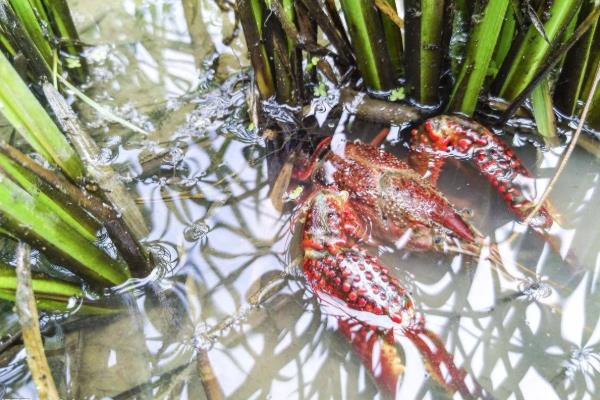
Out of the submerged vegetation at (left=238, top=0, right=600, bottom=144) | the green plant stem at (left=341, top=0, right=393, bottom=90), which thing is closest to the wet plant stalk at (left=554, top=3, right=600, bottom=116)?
the submerged vegetation at (left=238, top=0, right=600, bottom=144)

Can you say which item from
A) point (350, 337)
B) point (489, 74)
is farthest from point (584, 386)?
point (489, 74)

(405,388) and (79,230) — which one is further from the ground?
(79,230)

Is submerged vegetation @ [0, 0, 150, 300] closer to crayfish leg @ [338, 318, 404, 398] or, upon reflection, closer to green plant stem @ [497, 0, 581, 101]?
crayfish leg @ [338, 318, 404, 398]

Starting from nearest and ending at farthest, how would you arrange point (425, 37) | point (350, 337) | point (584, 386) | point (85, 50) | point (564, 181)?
point (584, 386)
point (350, 337)
point (425, 37)
point (564, 181)
point (85, 50)

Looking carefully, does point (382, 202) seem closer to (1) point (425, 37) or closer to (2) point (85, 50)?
(1) point (425, 37)

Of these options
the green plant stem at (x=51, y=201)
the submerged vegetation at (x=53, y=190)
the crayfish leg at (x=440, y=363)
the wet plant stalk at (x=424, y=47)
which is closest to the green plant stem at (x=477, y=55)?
the wet plant stalk at (x=424, y=47)

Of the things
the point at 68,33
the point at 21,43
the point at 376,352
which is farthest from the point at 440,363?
the point at 68,33

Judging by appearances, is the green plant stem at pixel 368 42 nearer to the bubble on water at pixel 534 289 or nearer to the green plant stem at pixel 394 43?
the green plant stem at pixel 394 43
